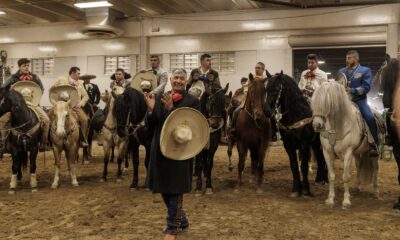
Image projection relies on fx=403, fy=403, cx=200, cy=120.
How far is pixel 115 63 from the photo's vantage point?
713 inches

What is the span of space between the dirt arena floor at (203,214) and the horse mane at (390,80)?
156 cm

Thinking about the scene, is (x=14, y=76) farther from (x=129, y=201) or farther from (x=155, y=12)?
(x=155, y=12)

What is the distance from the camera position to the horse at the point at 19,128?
652cm

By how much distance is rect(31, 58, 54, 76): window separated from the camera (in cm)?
1906

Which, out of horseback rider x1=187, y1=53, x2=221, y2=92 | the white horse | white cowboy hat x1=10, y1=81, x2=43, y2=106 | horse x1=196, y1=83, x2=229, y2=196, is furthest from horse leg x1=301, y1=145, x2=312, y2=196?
white cowboy hat x1=10, y1=81, x2=43, y2=106

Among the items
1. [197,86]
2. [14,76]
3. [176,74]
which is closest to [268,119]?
[197,86]

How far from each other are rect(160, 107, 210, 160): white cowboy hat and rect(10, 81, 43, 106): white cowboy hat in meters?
4.45

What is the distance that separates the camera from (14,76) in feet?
25.6

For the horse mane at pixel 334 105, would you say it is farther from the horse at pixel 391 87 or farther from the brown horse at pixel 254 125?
the brown horse at pixel 254 125

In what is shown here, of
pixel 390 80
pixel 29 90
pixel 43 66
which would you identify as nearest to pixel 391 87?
pixel 390 80

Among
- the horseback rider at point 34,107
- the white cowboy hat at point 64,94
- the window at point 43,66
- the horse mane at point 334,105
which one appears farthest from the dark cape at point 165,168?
the window at point 43,66

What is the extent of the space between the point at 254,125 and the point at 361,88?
1.75 meters

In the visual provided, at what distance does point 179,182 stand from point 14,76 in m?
5.21

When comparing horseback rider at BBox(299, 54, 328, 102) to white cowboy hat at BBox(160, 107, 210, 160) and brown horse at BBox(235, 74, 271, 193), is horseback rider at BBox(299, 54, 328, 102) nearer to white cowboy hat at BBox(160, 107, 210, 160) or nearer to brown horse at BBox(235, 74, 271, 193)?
brown horse at BBox(235, 74, 271, 193)
